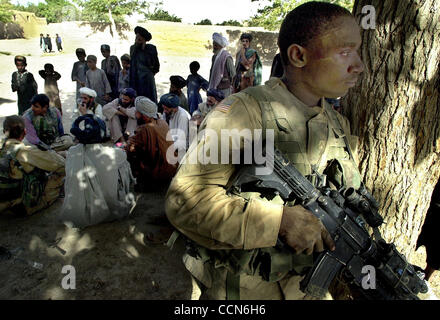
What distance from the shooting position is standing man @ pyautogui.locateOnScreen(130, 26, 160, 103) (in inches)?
240

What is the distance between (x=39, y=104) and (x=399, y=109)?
15.6 ft

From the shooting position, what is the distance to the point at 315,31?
3.79ft

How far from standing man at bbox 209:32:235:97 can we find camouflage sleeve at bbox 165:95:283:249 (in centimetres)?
515

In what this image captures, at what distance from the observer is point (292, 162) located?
1.25 m

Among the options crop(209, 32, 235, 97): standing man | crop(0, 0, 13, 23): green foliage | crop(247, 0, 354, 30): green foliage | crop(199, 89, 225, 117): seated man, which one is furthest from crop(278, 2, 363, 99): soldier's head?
crop(0, 0, 13, 23): green foliage

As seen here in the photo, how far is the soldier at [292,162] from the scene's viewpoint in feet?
3.57

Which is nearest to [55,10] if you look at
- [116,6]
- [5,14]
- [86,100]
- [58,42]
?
[5,14]

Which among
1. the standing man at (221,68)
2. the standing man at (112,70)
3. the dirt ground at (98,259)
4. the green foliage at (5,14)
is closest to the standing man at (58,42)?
the green foliage at (5,14)

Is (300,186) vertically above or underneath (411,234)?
above

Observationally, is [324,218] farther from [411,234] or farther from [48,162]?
[48,162]

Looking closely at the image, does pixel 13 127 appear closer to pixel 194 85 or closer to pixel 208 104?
pixel 208 104
